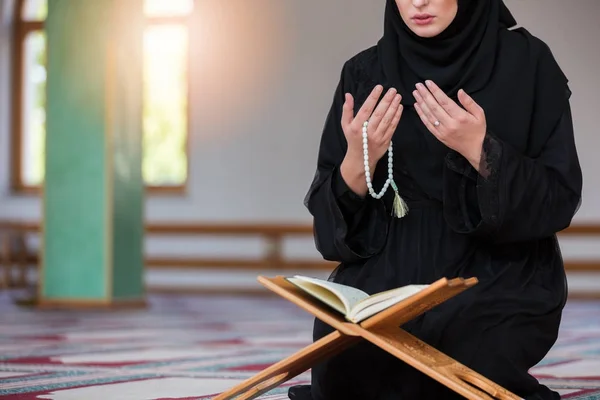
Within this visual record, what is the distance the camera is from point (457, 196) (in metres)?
1.88

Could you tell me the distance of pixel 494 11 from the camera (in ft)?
6.35

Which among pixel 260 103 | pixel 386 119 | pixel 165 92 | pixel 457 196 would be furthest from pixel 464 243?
pixel 165 92

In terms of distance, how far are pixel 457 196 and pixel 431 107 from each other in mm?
227

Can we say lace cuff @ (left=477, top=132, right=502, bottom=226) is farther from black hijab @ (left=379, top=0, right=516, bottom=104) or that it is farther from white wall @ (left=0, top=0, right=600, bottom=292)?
white wall @ (left=0, top=0, right=600, bottom=292)

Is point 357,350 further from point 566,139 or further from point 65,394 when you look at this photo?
point 65,394

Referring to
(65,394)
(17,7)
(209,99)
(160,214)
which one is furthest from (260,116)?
(65,394)

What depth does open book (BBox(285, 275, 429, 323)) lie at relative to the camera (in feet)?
4.89

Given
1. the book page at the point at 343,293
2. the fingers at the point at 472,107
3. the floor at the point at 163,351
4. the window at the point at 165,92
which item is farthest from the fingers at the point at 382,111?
the window at the point at 165,92

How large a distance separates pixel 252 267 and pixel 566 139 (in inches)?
253

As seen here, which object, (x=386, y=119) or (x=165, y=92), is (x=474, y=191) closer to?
(x=386, y=119)

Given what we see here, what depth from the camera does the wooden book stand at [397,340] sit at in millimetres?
1487

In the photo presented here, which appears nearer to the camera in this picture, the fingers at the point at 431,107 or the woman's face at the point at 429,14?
the fingers at the point at 431,107

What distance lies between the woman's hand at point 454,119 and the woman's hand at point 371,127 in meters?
0.05

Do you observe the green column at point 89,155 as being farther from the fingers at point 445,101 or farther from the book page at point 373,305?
the book page at point 373,305
